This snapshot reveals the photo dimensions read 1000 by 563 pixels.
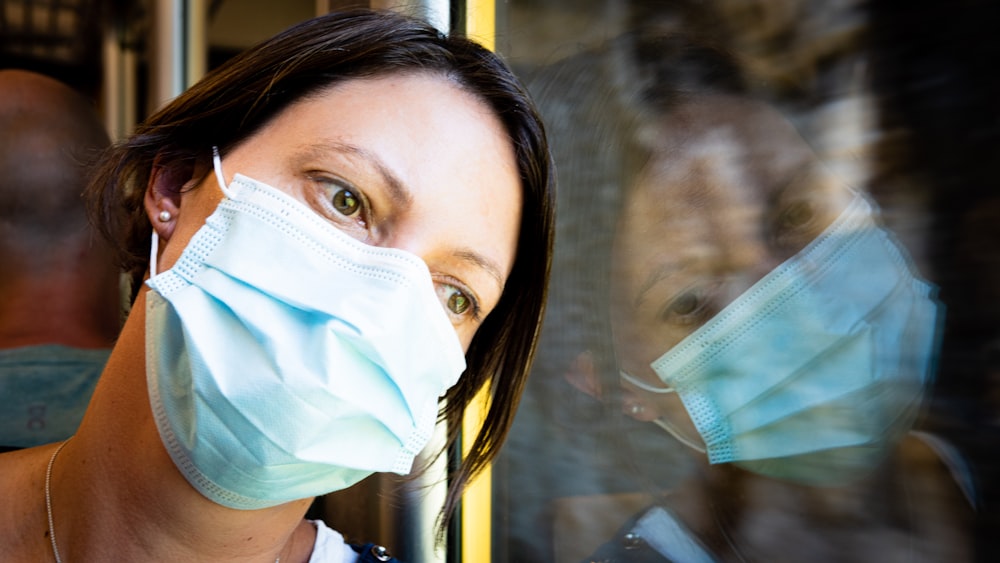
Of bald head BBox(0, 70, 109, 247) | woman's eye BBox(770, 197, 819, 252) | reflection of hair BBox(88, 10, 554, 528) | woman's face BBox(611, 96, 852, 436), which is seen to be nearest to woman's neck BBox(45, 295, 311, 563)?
reflection of hair BBox(88, 10, 554, 528)

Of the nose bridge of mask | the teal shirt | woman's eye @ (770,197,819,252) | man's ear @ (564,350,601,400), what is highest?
woman's eye @ (770,197,819,252)

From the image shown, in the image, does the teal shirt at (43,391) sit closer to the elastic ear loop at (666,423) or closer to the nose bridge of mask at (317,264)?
the nose bridge of mask at (317,264)

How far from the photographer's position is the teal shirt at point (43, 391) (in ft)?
5.78

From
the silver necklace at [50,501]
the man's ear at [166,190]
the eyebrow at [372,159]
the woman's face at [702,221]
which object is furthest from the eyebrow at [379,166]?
the silver necklace at [50,501]

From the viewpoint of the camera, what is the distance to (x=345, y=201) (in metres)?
0.93

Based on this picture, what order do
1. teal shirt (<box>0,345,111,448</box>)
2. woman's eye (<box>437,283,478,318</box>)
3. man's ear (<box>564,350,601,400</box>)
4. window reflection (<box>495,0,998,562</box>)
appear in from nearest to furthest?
window reflection (<box>495,0,998,562</box>) → woman's eye (<box>437,283,478,318</box>) → man's ear (<box>564,350,601,400</box>) → teal shirt (<box>0,345,111,448</box>)

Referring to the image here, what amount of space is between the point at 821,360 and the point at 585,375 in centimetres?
47

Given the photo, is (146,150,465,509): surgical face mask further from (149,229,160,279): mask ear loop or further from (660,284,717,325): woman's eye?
(660,284,717,325): woman's eye

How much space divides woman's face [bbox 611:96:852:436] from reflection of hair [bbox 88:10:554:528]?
0.62 feet

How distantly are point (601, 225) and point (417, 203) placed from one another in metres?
0.34

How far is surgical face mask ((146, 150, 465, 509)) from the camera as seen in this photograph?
0.82m

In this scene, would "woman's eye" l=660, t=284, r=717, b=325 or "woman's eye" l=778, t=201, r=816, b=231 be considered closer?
"woman's eye" l=778, t=201, r=816, b=231

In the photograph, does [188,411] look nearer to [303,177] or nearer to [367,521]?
[303,177]

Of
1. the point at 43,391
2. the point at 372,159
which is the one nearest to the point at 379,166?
the point at 372,159
